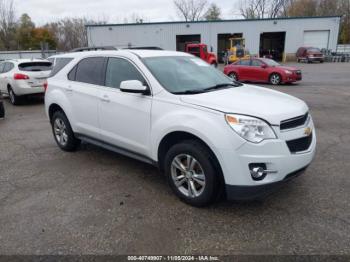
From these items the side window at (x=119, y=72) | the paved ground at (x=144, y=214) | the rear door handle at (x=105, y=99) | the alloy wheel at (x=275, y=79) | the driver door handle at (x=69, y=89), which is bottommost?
the paved ground at (x=144, y=214)

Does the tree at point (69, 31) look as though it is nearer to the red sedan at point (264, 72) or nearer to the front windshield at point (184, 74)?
the red sedan at point (264, 72)

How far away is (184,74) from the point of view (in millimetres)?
4141

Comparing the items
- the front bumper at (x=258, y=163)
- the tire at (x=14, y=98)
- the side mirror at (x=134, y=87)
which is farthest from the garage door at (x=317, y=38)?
the front bumper at (x=258, y=163)

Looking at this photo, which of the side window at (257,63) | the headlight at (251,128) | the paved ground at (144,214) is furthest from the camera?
the side window at (257,63)

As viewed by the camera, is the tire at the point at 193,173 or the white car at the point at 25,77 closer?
the tire at the point at 193,173

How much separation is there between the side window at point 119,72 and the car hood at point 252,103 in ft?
3.10

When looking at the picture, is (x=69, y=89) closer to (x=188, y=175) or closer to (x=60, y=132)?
(x=60, y=132)

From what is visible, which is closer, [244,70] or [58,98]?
[58,98]

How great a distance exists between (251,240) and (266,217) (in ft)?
1.58

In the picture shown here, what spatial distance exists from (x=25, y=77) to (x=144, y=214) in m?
8.98

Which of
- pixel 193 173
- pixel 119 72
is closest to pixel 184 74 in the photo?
pixel 119 72

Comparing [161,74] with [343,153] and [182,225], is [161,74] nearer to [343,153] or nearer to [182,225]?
[182,225]

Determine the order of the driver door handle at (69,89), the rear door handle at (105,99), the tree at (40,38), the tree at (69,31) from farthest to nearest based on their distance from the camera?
the tree at (69,31), the tree at (40,38), the driver door handle at (69,89), the rear door handle at (105,99)

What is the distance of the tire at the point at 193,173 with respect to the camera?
3227mm
